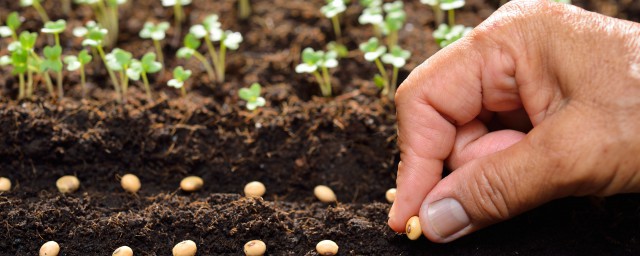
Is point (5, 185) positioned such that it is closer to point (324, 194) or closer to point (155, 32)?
point (155, 32)

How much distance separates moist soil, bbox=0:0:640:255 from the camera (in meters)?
1.65

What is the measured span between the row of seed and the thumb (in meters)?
0.22

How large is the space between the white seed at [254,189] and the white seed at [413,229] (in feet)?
1.42

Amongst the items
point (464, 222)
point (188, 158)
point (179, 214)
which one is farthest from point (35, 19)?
point (464, 222)

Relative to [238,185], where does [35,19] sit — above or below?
above

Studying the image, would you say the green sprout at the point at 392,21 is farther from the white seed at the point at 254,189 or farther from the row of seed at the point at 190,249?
the row of seed at the point at 190,249

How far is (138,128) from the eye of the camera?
197cm

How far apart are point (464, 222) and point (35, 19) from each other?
165cm

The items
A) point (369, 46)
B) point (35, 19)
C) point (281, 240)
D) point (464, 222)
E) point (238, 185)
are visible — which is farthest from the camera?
point (35, 19)

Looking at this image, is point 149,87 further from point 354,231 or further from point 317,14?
point 354,231

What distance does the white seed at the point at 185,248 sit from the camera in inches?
63.1

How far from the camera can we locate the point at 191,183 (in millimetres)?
1865

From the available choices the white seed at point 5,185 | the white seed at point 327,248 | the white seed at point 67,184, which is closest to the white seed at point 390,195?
the white seed at point 327,248

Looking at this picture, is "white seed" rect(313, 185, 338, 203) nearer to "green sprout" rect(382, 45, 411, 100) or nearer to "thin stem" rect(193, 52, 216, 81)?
"green sprout" rect(382, 45, 411, 100)
